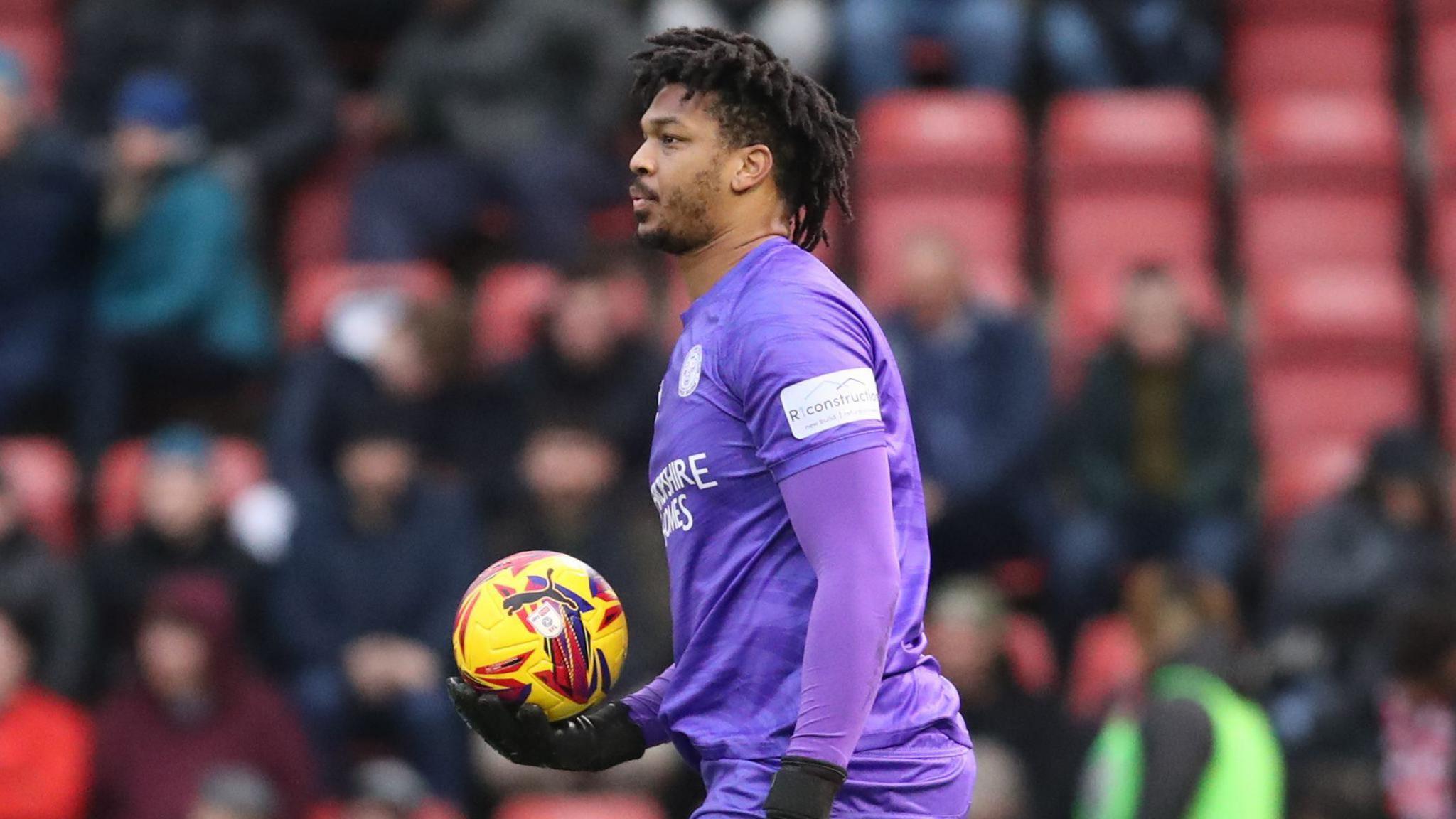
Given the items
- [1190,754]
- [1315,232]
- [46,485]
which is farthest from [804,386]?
[1315,232]

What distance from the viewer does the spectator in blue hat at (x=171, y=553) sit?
806 centimetres

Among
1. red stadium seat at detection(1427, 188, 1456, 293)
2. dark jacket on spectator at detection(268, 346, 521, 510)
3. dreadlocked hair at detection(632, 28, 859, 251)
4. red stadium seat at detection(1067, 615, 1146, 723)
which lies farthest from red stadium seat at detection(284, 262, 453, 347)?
dreadlocked hair at detection(632, 28, 859, 251)

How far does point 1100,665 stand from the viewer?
7855 mm

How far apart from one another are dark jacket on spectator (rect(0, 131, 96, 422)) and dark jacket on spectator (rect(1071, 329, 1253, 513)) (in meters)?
3.95

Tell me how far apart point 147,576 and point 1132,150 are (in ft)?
14.0

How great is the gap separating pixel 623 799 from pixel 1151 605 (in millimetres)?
1763

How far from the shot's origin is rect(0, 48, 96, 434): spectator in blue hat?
29.0ft

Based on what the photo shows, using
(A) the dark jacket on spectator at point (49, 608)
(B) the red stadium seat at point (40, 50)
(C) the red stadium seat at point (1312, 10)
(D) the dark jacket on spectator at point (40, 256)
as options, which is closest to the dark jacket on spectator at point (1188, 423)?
(C) the red stadium seat at point (1312, 10)

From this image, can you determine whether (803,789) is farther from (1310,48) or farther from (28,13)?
(28,13)

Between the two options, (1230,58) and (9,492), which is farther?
(1230,58)

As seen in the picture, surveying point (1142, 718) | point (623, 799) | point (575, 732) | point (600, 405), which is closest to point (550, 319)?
point (600, 405)

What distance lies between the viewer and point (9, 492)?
796 centimetres

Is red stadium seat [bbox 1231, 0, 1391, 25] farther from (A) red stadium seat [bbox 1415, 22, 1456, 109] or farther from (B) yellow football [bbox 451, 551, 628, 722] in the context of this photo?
(B) yellow football [bbox 451, 551, 628, 722]

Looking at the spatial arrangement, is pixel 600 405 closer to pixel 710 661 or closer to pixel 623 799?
pixel 623 799
